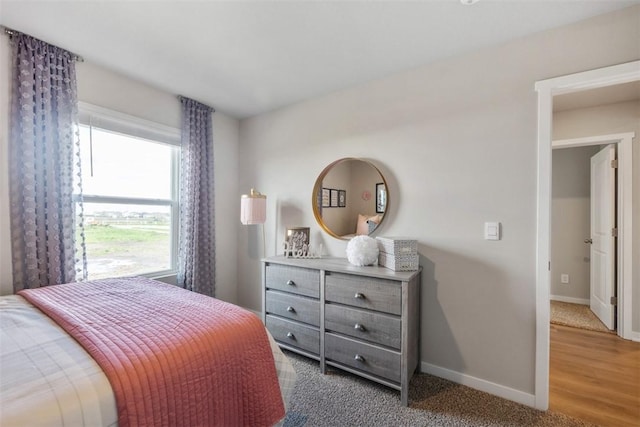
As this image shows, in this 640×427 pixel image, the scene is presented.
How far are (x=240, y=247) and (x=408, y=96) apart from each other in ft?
8.08

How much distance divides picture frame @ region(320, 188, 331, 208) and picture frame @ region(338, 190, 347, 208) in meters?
0.11

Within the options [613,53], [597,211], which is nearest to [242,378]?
[613,53]

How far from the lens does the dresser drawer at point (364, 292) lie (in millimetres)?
1883

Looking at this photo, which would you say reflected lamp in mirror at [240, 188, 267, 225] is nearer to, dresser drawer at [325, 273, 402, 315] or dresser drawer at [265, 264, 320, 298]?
dresser drawer at [265, 264, 320, 298]

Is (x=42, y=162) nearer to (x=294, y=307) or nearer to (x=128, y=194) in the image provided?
(x=128, y=194)

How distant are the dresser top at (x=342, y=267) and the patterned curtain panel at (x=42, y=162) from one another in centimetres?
151

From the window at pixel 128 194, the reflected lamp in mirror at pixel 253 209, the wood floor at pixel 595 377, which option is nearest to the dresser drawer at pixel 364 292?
the reflected lamp in mirror at pixel 253 209

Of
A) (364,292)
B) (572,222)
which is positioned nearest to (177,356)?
(364,292)

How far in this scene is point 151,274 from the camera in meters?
2.77

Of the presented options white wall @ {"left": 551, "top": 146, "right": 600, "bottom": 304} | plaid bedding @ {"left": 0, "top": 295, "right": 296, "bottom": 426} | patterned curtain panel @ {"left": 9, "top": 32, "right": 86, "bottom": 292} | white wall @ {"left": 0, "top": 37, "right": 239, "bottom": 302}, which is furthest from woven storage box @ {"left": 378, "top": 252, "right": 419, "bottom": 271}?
white wall @ {"left": 551, "top": 146, "right": 600, "bottom": 304}

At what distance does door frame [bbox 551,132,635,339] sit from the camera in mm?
2801

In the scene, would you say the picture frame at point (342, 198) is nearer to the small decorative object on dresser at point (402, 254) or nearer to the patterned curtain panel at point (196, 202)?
the small decorative object on dresser at point (402, 254)

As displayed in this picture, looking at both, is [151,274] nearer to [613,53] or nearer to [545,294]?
[545,294]

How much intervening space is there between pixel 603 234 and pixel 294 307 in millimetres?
3569
